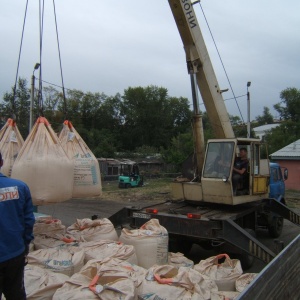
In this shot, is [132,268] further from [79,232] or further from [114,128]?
[114,128]

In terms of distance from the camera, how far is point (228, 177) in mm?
6191

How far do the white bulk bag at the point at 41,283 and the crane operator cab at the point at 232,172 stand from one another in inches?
136

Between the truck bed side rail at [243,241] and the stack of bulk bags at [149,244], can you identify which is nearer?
the stack of bulk bags at [149,244]

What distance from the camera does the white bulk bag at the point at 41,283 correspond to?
3.21m

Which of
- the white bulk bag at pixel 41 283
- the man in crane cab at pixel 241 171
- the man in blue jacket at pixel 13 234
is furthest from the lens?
the man in crane cab at pixel 241 171

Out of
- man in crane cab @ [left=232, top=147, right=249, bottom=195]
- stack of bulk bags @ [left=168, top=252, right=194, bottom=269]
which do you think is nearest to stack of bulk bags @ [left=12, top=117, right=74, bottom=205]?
stack of bulk bags @ [left=168, top=252, right=194, bottom=269]

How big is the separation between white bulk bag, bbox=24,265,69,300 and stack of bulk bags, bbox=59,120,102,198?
3.87 feet

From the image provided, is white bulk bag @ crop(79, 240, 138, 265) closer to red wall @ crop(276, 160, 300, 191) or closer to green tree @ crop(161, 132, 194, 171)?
red wall @ crop(276, 160, 300, 191)

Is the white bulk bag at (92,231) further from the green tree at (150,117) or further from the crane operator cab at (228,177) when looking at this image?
the green tree at (150,117)

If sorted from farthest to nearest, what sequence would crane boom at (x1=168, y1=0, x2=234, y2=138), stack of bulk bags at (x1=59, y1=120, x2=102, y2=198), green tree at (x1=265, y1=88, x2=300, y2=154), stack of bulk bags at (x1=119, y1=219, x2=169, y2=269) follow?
green tree at (x1=265, y1=88, x2=300, y2=154) → crane boom at (x1=168, y1=0, x2=234, y2=138) → stack of bulk bags at (x1=119, y1=219, x2=169, y2=269) → stack of bulk bags at (x1=59, y1=120, x2=102, y2=198)

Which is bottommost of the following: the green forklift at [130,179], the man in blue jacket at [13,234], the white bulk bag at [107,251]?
the green forklift at [130,179]

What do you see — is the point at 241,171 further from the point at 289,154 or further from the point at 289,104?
the point at 289,104

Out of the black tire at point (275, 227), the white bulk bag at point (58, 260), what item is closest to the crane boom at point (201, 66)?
the black tire at point (275, 227)

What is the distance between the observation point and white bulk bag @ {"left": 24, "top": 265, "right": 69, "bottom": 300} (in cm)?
321
